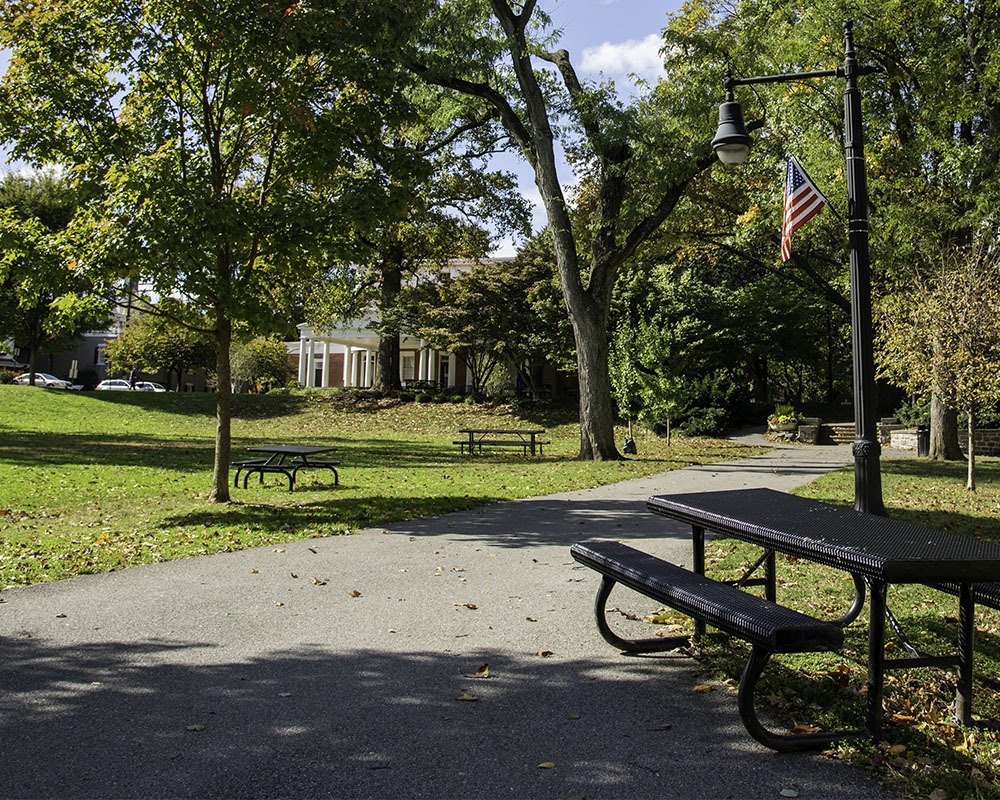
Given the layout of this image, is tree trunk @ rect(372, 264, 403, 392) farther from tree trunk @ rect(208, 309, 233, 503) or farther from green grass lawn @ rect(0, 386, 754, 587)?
tree trunk @ rect(208, 309, 233, 503)

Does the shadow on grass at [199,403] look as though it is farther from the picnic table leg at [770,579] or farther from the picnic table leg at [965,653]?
the picnic table leg at [965,653]

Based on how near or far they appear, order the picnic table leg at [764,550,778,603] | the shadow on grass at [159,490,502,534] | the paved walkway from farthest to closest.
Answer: the shadow on grass at [159,490,502,534] → the picnic table leg at [764,550,778,603] → the paved walkway

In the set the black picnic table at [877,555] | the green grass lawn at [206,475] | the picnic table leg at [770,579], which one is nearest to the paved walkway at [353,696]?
the black picnic table at [877,555]

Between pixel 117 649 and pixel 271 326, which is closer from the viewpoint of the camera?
pixel 117 649

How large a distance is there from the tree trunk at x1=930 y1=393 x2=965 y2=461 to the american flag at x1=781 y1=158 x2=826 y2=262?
42.1ft

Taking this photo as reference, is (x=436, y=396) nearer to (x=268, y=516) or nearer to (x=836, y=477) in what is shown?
(x=836, y=477)

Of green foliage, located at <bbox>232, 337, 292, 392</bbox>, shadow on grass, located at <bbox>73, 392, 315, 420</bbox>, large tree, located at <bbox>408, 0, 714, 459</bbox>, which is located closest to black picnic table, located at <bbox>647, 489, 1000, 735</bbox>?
large tree, located at <bbox>408, 0, 714, 459</bbox>

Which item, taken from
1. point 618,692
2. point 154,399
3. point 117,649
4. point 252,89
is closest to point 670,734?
point 618,692

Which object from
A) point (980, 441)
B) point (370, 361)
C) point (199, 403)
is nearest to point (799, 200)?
point (980, 441)

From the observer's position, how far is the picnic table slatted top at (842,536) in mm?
3332

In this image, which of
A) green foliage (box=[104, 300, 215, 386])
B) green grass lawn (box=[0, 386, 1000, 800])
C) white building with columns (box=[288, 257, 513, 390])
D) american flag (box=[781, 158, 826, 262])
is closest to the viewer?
green grass lawn (box=[0, 386, 1000, 800])

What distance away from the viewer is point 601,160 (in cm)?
1867

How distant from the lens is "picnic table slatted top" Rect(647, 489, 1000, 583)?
3.33 m

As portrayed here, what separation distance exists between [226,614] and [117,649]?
0.89m
